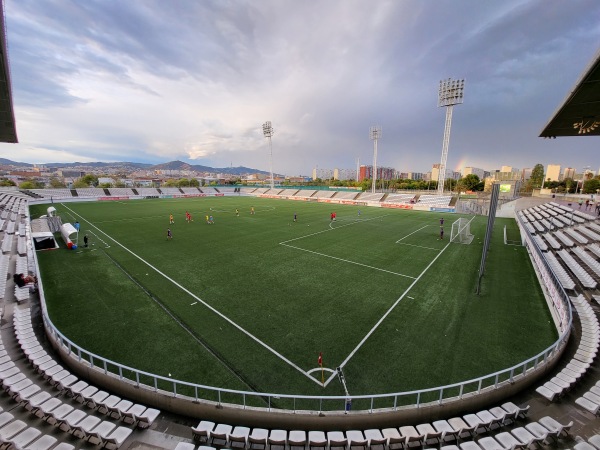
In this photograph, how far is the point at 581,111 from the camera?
16.6m

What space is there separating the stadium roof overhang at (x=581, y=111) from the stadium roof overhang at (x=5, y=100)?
26.0 meters

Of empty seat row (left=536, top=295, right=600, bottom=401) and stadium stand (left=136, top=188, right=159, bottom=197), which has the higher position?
stadium stand (left=136, top=188, right=159, bottom=197)

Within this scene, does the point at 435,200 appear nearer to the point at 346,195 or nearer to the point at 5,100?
the point at 346,195

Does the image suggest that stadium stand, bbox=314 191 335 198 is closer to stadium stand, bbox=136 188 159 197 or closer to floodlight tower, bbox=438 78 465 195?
floodlight tower, bbox=438 78 465 195

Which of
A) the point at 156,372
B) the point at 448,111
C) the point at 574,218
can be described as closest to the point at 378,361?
the point at 156,372

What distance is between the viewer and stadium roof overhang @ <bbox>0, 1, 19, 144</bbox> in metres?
12.8

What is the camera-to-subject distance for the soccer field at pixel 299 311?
9.07m

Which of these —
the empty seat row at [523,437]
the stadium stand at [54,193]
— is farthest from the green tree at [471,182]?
the stadium stand at [54,193]

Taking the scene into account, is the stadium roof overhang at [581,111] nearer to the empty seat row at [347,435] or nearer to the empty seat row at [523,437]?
the empty seat row at [523,437]

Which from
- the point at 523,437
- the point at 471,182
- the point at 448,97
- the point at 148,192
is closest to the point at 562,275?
the point at 523,437

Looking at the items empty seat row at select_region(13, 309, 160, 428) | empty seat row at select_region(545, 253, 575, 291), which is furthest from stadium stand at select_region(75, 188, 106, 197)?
empty seat row at select_region(545, 253, 575, 291)

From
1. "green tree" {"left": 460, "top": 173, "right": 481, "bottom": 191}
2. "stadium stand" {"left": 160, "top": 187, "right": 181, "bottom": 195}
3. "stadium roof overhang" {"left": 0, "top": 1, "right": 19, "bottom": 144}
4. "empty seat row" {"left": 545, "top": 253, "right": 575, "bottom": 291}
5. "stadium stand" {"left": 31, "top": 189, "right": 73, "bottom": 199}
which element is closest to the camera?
"stadium roof overhang" {"left": 0, "top": 1, "right": 19, "bottom": 144}

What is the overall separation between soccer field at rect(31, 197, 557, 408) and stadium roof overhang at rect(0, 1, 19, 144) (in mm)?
11779

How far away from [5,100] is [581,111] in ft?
130
